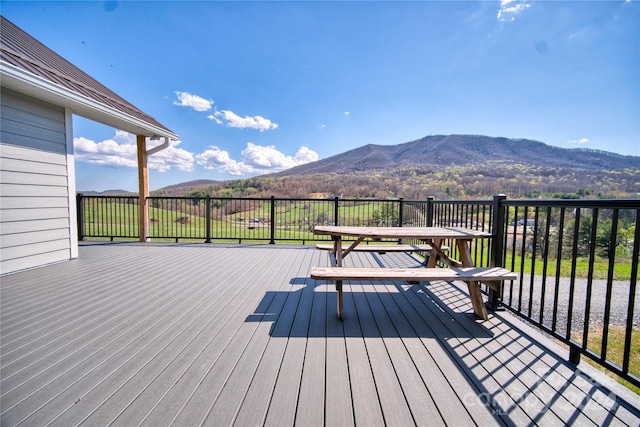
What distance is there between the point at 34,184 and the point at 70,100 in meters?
1.28

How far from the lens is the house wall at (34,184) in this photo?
10.8 feet

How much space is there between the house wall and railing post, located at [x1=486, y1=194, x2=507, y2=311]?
572 centimetres

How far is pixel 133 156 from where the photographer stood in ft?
19.1

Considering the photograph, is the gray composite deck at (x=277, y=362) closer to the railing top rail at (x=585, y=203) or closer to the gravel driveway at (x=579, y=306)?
the railing top rail at (x=585, y=203)

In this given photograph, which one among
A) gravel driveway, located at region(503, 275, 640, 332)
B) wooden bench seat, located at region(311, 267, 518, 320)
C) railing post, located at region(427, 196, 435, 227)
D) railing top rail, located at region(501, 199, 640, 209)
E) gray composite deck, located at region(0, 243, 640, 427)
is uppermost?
railing top rail, located at region(501, 199, 640, 209)

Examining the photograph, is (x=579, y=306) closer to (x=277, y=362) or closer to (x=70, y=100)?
(x=277, y=362)

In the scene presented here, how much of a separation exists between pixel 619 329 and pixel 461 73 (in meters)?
24.2

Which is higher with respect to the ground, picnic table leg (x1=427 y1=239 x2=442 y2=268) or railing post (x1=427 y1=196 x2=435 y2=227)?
railing post (x1=427 y1=196 x2=435 y2=227)

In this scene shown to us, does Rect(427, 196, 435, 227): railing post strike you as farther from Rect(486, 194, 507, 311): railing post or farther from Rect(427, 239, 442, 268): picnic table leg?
Rect(486, 194, 507, 311): railing post

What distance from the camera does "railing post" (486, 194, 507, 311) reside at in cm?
240

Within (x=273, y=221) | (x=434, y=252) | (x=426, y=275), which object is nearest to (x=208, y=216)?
(x=273, y=221)

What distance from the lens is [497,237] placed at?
243 centimetres

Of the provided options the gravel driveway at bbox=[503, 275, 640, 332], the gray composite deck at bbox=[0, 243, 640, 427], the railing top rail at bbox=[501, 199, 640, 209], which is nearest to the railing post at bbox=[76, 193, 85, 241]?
the gray composite deck at bbox=[0, 243, 640, 427]

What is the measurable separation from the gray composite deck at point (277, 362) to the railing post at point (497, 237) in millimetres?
135
